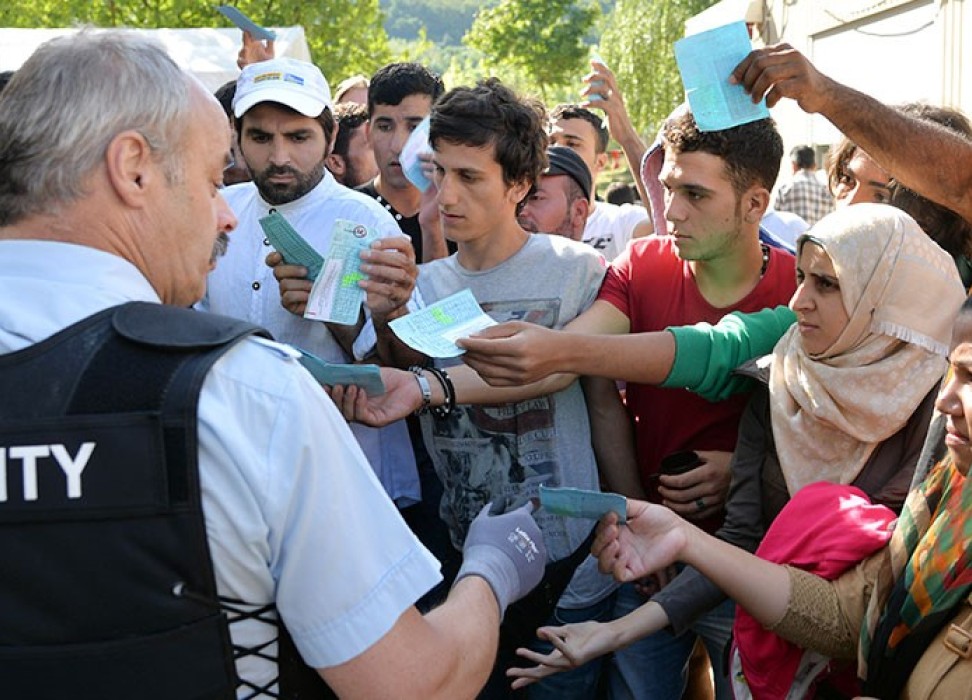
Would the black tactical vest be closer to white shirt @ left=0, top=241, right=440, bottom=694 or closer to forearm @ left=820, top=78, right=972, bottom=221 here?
white shirt @ left=0, top=241, right=440, bottom=694

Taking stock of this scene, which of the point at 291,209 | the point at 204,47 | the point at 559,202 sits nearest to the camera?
the point at 291,209

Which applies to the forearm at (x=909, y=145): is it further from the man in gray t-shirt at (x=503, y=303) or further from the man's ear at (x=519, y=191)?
the man's ear at (x=519, y=191)

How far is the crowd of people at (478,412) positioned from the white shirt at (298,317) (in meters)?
0.01

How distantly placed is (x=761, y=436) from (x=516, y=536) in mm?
934

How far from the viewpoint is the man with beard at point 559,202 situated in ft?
14.5

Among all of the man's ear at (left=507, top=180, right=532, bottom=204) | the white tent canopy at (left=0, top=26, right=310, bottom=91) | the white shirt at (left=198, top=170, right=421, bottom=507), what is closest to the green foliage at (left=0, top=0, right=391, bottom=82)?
the white tent canopy at (left=0, top=26, right=310, bottom=91)

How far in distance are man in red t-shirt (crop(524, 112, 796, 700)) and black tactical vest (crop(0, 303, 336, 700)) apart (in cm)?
176

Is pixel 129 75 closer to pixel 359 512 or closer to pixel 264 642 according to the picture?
pixel 359 512

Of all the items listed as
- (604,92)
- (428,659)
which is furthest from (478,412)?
(604,92)

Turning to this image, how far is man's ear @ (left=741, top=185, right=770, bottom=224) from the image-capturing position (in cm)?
314

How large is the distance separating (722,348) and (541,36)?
34.3 meters

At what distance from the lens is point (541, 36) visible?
1399 inches

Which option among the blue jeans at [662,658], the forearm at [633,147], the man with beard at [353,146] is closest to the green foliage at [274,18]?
the man with beard at [353,146]

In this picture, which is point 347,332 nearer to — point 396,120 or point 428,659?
point 428,659
